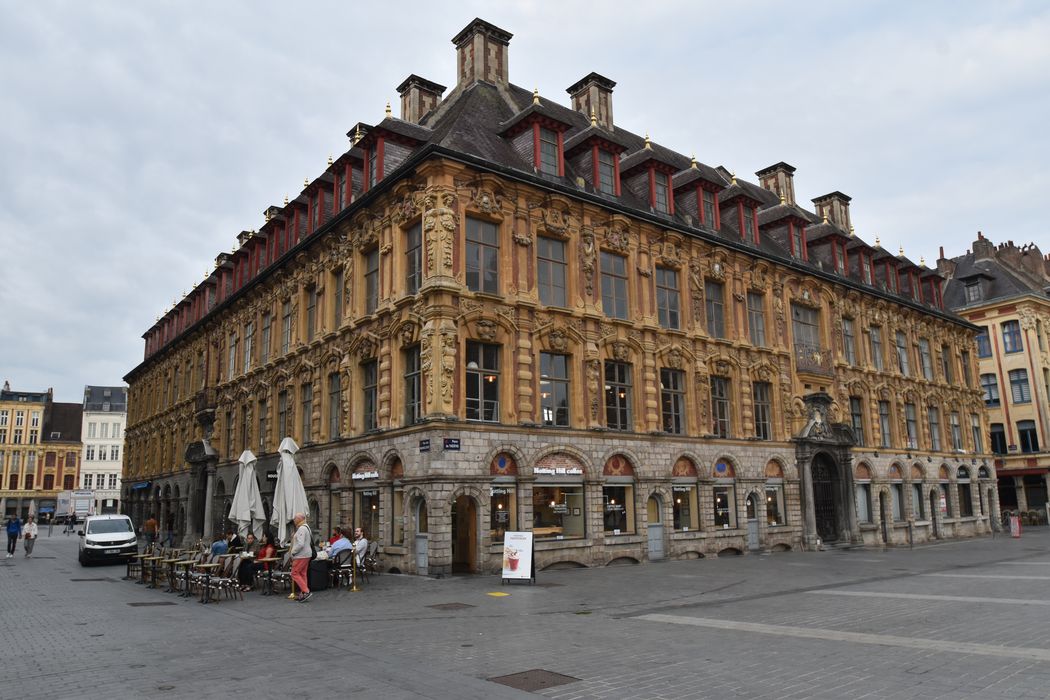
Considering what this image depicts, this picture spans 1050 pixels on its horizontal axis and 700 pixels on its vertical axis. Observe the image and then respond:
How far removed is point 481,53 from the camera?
31234mm

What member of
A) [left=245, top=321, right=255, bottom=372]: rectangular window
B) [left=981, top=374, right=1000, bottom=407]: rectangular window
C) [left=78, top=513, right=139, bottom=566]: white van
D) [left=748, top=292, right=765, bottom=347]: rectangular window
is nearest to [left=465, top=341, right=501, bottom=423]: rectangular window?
[left=748, top=292, right=765, bottom=347]: rectangular window

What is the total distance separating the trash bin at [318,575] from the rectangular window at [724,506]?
612 inches

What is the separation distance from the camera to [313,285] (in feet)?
100

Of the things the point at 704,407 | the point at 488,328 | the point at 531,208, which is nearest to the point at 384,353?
the point at 488,328

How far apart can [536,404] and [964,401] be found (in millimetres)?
34318

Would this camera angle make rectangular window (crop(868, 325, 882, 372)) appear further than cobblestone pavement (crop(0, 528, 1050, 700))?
Yes

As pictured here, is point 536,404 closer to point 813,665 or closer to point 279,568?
point 279,568

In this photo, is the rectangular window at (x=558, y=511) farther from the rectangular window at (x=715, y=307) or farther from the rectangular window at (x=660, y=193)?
the rectangular window at (x=660, y=193)

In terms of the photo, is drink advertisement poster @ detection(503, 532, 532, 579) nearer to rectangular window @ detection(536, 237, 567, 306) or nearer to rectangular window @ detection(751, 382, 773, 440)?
rectangular window @ detection(536, 237, 567, 306)

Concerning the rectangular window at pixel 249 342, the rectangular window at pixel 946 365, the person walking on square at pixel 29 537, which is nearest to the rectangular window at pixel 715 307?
the rectangular window at pixel 946 365

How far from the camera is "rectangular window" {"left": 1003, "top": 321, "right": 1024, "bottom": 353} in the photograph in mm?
54062

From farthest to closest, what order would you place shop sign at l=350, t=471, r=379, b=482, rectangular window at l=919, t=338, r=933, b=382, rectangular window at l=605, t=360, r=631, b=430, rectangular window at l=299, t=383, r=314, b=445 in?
rectangular window at l=919, t=338, r=933, b=382 < rectangular window at l=299, t=383, r=314, b=445 < rectangular window at l=605, t=360, r=631, b=430 < shop sign at l=350, t=471, r=379, b=482

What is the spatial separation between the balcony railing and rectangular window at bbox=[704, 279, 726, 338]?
489 centimetres

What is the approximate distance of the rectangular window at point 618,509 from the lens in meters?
25.0
